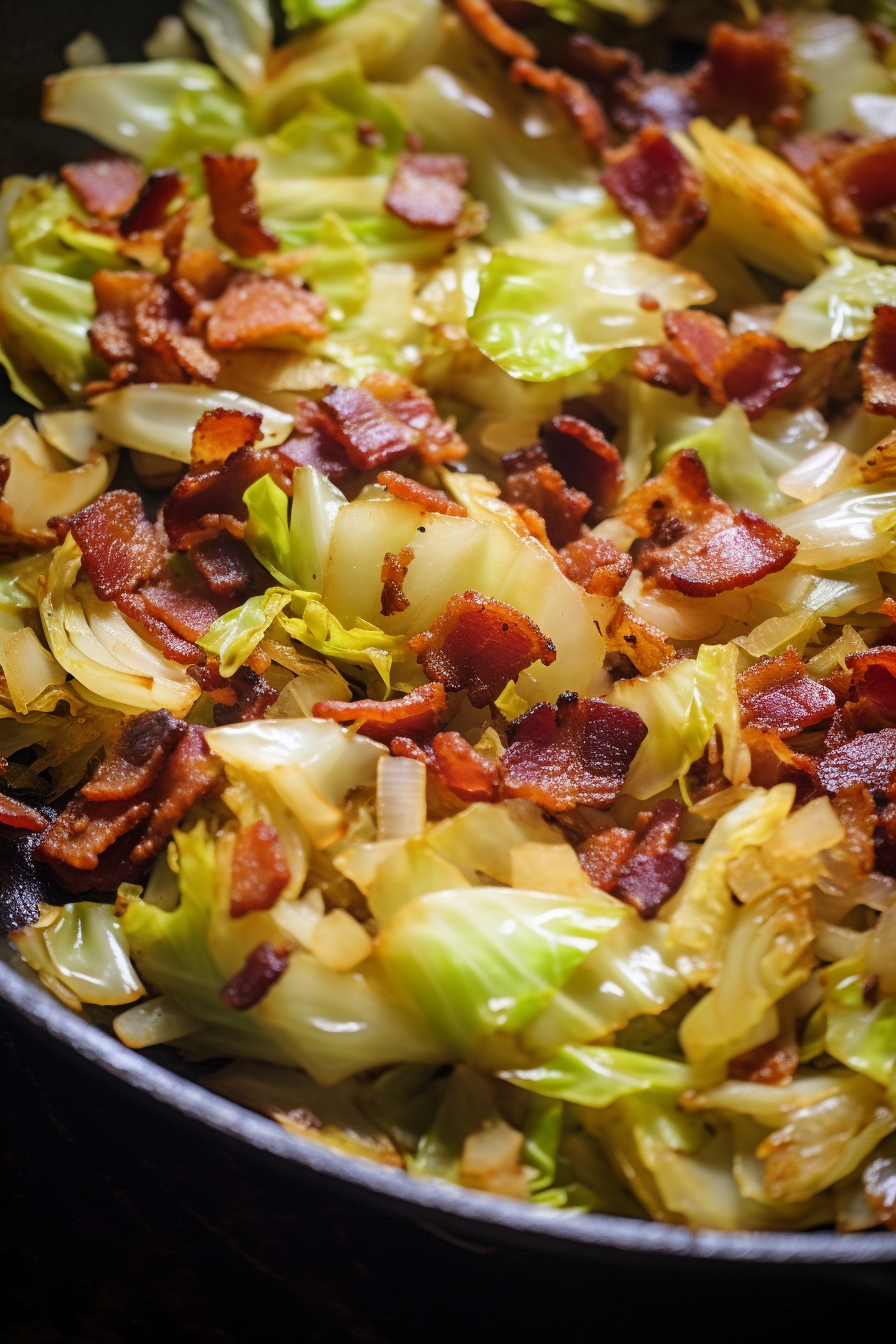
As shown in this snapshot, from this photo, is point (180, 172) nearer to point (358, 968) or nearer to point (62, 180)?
point (62, 180)

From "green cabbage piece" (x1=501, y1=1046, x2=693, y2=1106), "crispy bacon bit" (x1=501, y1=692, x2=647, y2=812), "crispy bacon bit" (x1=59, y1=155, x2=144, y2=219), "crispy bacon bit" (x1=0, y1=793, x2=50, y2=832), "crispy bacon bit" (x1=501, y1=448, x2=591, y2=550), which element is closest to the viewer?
"green cabbage piece" (x1=501, y1=1046, x2=693, y2=1106)

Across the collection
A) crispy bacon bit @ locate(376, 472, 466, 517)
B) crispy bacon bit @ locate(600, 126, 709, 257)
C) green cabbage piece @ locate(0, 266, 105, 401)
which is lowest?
crispy bacon bit @ locate(376, 472, 466, 517)

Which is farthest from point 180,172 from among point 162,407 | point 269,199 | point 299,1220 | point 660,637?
point 299,1220

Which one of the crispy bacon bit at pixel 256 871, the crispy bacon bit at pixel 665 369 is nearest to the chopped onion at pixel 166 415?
the crispy bacon bit at pixel 665 369

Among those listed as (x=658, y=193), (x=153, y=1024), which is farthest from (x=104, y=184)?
(x=153, y=1024)

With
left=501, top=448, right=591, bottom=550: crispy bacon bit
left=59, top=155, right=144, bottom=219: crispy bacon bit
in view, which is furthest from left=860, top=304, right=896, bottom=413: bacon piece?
left=59, top=155, right=144, bottom=219: crispy bacon bit

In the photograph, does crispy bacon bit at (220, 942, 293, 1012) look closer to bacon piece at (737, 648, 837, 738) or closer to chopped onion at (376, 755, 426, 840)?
chopped onion at (376, 755, 426, 840)

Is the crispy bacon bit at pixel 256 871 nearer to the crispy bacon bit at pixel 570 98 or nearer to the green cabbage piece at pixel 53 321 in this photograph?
the green cabbage piece at pixel 53 321
